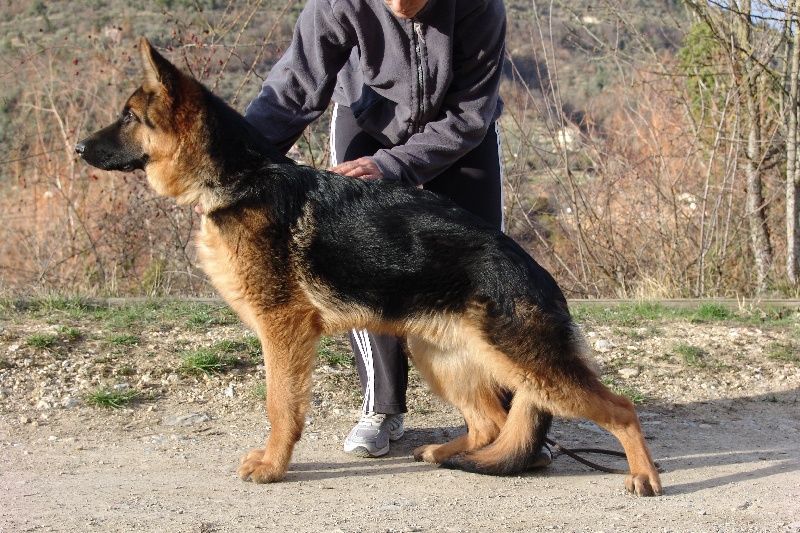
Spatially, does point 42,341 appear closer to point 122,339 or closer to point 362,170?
point 122,339

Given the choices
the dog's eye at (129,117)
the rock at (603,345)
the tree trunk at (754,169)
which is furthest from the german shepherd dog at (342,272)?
the tree trunk at (754,169)

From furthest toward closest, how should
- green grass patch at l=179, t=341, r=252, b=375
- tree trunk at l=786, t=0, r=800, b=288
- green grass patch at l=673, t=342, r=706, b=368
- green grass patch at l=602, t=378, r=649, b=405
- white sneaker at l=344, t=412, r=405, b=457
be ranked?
tree trunk at l=786, t=0, r=800, b=288 < green grass patch at l=673, t=342, r=706, b=368 < green grass patch at l=602, t=378, r=649, b=405 < green grass patch at l=179, t=341, r=252, b=375 < white sneaker at l=344, t=412, r=405, b=457

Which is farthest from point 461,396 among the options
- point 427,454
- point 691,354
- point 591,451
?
point 691,354

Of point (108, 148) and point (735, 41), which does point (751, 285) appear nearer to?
point (735, 41)

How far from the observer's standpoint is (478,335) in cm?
357

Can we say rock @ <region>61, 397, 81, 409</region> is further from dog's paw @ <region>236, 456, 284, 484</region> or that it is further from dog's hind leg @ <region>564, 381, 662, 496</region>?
dog's hind leg @ <region>564, 381, 662, 496</region>

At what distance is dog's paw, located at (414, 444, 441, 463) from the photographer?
416cm

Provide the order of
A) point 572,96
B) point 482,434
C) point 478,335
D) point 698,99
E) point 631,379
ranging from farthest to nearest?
point 572,96, point 698,99, point 631,379, point 482,434, point 478,335

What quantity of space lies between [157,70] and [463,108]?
5.14 feet

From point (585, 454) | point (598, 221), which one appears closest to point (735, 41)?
point (598, 221)

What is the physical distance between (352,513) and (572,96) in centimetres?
1481

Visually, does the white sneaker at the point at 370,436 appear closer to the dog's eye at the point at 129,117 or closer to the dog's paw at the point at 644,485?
the dog's paw at the point at 644,485

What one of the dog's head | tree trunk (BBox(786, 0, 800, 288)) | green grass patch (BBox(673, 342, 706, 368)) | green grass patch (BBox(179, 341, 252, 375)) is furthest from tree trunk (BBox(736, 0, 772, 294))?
the dog's head

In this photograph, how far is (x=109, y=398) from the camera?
4.68 meters
